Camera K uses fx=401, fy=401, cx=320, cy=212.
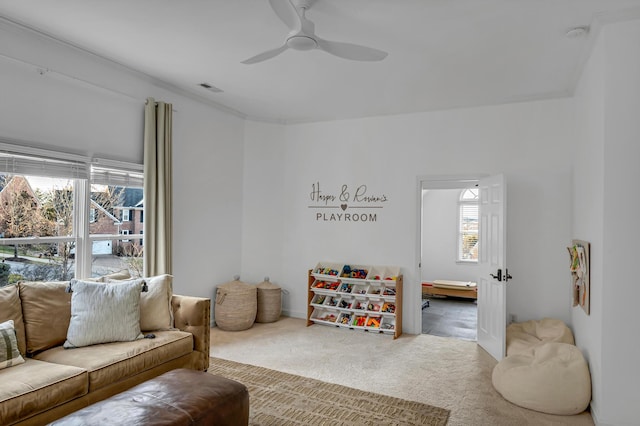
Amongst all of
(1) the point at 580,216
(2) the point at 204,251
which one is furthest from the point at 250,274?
(1) the point at 580,216

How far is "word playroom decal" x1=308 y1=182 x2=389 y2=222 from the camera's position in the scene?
5547 millimetres

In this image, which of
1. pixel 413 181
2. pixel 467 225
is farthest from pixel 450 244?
pixel 413 181

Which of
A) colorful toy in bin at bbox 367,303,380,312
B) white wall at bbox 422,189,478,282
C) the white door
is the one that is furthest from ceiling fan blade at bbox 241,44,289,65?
white wall at bbox 422,189,478,282

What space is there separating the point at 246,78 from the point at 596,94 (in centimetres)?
321

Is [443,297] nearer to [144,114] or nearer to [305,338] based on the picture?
[305,338]

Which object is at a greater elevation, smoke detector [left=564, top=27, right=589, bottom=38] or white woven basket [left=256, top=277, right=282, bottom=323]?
smoke detector [left=564, top=27, right=589, bottom=38]

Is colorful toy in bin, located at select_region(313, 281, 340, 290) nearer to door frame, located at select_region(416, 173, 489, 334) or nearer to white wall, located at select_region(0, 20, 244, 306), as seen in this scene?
door frame, located at select_region(416, 173, 489, 334)

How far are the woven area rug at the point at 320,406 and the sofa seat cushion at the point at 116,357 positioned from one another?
75 cm

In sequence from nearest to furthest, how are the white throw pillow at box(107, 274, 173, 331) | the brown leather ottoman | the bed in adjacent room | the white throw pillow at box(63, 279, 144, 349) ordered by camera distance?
the brown leather ottoman → the white throw pillow at box(63, 279, 144, 349) → the white throw pillow at box(107, 274, 173, 331) → the bed in adjacent room

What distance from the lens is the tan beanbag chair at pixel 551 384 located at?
3.06 metres

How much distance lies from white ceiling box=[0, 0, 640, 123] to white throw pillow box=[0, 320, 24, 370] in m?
2.24

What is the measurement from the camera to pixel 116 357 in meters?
2.81

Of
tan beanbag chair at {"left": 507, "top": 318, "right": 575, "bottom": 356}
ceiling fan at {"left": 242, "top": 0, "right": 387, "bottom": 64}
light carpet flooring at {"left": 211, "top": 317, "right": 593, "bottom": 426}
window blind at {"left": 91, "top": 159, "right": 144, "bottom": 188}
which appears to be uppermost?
ceiling fan at {"left": 242, "top": 0, "right": 387, "bottom": 64}

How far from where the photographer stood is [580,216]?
3.85m
